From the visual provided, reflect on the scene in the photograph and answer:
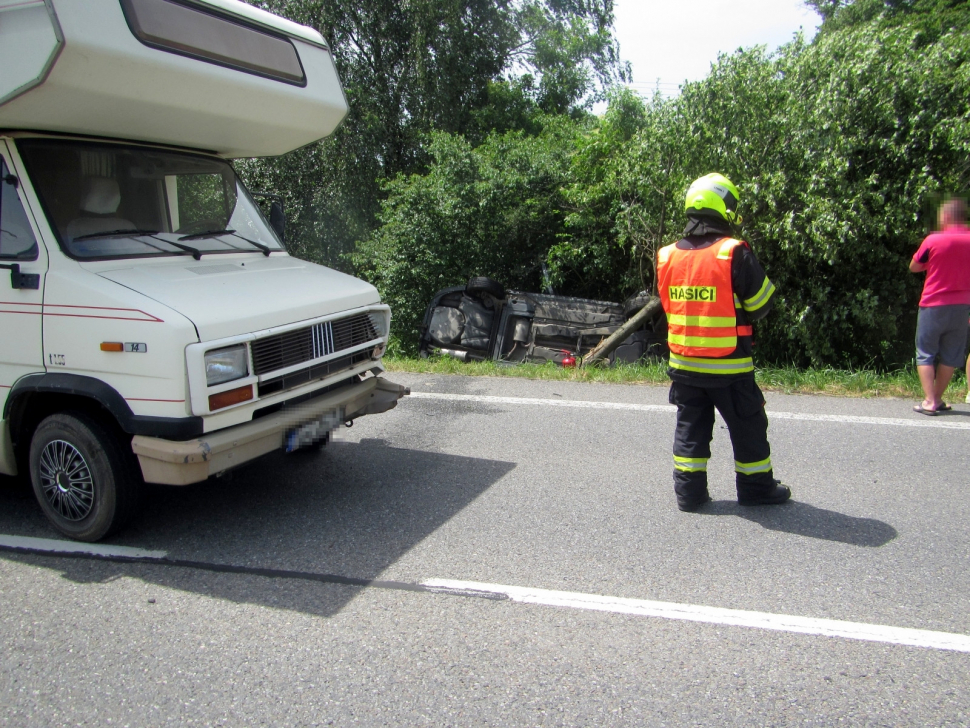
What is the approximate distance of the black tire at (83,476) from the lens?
409cm

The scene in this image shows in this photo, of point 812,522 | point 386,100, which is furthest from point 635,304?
point 386,100

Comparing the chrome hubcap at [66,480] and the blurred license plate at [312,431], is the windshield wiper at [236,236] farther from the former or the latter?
the chrome hubcap at [66,480]

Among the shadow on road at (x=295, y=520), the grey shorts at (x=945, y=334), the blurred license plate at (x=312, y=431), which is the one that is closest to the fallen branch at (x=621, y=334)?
the grey shorts at (x=945, y=334)

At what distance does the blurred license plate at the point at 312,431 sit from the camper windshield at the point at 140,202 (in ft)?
4.12

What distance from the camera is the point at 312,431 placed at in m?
4.50

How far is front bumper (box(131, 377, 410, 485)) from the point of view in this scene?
3850mm

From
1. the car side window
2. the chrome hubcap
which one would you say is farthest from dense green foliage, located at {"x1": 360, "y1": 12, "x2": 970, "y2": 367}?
the chrome hubcap

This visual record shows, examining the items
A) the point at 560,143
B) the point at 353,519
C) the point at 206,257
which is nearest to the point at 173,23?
the point at 206,257

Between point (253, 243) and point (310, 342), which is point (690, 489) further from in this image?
point (253, 243)

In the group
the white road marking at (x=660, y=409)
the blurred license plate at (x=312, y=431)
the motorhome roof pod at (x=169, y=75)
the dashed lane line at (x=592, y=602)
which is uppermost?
the motorhome roof pod at (x=169, y=75)

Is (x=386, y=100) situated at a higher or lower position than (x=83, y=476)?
higher

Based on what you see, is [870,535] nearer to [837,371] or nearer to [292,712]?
[292,712]

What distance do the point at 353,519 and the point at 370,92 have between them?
16411mm

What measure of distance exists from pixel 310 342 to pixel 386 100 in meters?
15.9
